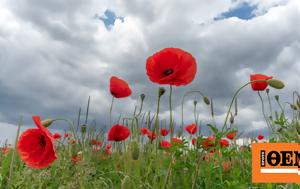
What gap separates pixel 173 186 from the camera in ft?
10.4

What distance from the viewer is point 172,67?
265cm

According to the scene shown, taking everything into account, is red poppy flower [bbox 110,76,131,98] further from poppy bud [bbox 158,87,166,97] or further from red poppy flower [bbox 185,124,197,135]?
poppy bud [bbox 158,87,166,97]

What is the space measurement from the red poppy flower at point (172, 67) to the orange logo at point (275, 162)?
71cm

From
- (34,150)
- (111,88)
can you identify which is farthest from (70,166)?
(34,150)

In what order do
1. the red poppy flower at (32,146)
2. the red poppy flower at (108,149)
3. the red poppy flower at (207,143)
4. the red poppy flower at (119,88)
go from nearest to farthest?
the red poppy flower at (32,146) → the red poppy flower at (207,143) → the red poppy flower at (119,88) → the red poppy flower at (108,149)

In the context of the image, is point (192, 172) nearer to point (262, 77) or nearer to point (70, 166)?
point (262, 77)

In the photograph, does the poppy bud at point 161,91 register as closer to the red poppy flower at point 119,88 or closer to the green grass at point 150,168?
the green grass at point 150,168

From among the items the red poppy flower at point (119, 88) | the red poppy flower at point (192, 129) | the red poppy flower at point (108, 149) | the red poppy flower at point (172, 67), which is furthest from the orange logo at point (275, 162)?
the red poppy flower at point (108, 149)

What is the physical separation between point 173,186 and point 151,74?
0.94 metres

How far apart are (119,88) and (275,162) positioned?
1.57 metres

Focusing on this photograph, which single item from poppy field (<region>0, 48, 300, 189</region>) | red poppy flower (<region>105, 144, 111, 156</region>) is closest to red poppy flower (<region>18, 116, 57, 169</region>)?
poppy field (<region>0, 48, 300, 189</region>)

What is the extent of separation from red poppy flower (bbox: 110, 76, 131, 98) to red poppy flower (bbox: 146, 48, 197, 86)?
1.14 meters

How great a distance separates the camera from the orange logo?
279cm

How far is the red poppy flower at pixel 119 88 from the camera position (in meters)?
3.88
